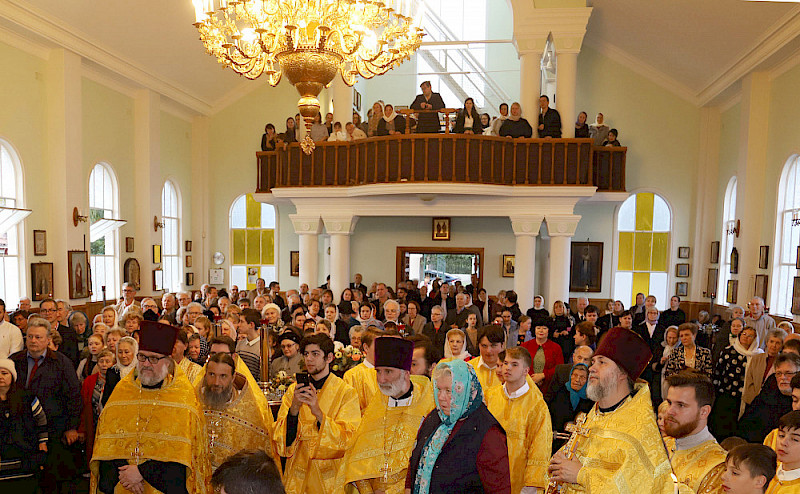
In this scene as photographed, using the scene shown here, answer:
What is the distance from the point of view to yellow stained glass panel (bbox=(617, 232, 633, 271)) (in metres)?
16.5

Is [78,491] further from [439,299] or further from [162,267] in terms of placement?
[162,267]

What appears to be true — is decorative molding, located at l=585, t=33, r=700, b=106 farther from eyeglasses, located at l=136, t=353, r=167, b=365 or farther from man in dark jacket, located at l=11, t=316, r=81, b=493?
eyeglasses, located at l=136, t=353, r=167, b=365

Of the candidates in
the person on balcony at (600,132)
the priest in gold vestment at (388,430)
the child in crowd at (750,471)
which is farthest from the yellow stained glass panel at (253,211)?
the child in crowd at (750,471)

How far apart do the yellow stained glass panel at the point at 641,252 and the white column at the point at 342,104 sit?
8613mm

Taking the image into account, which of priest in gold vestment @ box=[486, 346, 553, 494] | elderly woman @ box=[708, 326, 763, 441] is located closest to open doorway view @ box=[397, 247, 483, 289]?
elderly woman @ box=[708, 326, 763, 441]

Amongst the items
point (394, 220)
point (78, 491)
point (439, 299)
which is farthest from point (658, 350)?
point (394, 220)

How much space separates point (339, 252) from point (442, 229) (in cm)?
Result: 372

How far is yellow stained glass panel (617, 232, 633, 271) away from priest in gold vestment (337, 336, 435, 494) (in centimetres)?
1407

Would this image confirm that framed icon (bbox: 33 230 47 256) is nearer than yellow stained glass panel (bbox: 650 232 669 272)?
Yes

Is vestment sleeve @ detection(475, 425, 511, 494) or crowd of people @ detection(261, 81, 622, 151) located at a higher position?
crowd of people @ detection(261, 81, 622, 151)

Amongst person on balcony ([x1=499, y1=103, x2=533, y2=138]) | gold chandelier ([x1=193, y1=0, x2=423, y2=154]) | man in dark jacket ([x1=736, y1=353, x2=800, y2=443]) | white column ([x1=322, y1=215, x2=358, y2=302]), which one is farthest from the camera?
white column ([x1=322, y1=215, x2=358, y2=302])

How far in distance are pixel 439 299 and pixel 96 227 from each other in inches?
323

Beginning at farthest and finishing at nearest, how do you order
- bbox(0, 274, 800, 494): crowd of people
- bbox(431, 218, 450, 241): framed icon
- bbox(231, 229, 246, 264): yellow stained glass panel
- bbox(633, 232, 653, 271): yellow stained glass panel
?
bbox(231, 229, 246, 264): yellow stained glass panel
bbox(431, 218, 450, 241): framed icon
bbox(633, 232, 653, 271): yellow stained glass panel
bbox(0, 274, 800, 494): crowd of people

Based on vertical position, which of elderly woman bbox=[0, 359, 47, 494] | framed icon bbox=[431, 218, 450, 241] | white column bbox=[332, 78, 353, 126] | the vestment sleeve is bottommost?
elderly woman bbox=[0, 359, 47, 494]
